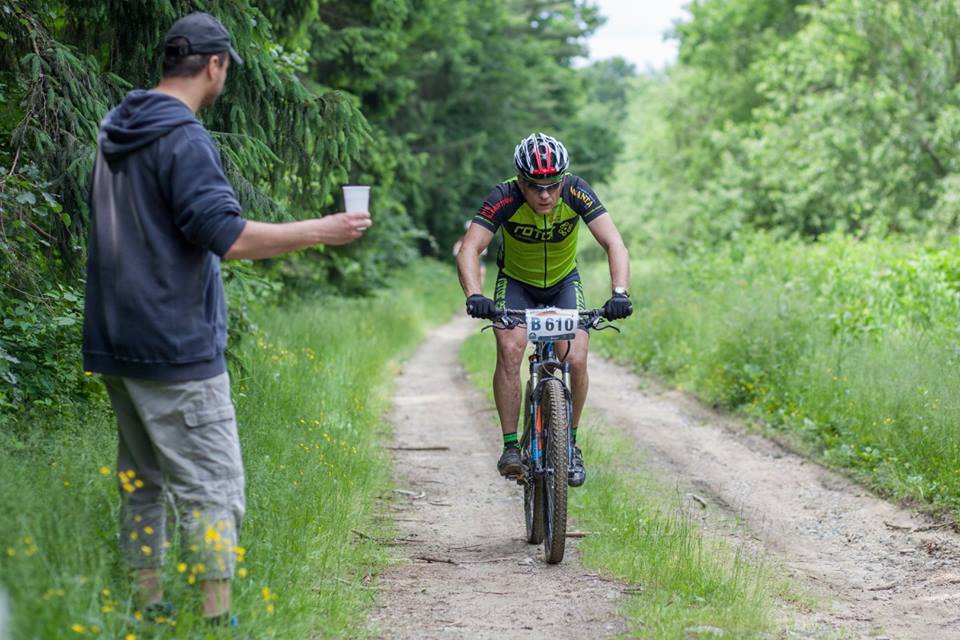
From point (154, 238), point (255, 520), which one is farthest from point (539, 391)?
point (154, 238)

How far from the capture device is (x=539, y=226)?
6668 mm

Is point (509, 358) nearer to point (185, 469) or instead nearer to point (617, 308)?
point (617, 308)

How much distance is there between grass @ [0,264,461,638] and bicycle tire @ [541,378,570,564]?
98cm

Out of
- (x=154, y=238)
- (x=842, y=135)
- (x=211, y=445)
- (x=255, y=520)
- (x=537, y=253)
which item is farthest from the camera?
(x=842, y=135)

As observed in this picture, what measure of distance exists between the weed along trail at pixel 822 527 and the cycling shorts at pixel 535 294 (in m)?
1.89

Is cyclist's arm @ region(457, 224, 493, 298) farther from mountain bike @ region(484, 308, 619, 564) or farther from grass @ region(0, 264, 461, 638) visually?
grass @ region(0, 264, 461, 638)

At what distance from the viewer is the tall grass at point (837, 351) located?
8492 millimetres

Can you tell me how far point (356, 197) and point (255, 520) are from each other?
2136 millimetres

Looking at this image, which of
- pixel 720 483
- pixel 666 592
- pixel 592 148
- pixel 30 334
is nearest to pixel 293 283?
pixel 720 483

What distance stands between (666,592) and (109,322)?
2970 mm

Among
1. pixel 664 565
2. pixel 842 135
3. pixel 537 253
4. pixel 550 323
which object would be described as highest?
pixel 842 135

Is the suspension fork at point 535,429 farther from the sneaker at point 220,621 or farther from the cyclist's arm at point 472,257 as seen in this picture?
the sneaker at point 220,621

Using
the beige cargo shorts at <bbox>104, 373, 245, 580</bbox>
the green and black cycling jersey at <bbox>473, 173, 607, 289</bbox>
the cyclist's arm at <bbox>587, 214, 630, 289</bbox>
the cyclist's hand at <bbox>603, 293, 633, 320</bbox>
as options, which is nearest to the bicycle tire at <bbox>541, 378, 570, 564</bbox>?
the cyclist's hand at <bbox>603, 293, 633, 320</bbox>

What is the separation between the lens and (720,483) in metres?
8.73
